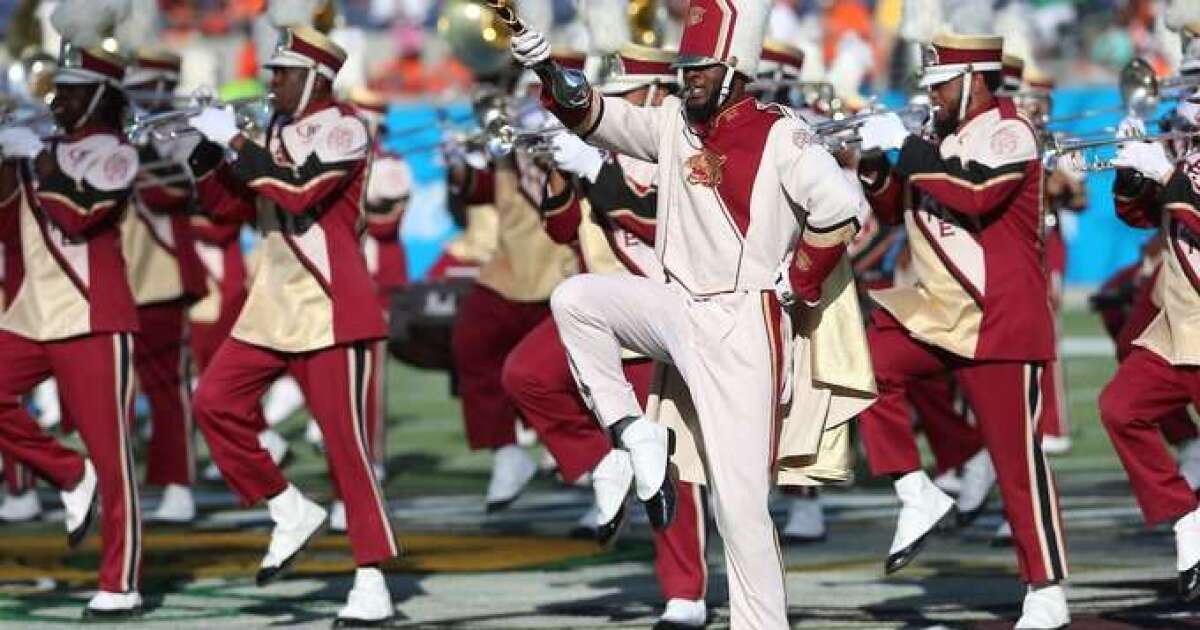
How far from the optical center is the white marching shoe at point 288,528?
11.2m

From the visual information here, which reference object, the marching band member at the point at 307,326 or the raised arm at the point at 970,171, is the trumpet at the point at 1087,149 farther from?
the marching band member at the point at 307,326

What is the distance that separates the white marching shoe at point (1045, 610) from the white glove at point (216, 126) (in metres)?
3.20

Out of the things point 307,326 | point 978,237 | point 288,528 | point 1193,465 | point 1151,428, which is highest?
point 978,237

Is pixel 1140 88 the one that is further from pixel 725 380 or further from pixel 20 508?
pixel 20 508

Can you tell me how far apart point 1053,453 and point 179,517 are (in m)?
4.72

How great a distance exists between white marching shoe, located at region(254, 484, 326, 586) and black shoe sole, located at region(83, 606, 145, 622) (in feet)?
1.51

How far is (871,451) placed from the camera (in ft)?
35.4

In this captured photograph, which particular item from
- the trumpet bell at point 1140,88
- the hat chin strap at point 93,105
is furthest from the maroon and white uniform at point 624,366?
the trumpet bell at point 1140,88

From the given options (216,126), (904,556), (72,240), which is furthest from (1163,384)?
(72,240)

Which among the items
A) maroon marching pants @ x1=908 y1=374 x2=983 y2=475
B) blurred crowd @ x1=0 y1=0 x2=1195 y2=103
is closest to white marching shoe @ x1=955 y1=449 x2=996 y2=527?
maroon marching pants @ x1=908 y1=374 x2=983 y2=475

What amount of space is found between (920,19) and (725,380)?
4.17m

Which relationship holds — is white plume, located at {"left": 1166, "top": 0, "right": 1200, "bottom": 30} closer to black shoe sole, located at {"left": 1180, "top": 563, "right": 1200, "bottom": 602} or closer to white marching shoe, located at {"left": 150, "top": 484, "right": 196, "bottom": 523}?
black shoe sole, located at {"left": 1180, "top": 563, "right": 1200, "bottom": 602}

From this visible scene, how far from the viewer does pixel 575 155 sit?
1083 cm

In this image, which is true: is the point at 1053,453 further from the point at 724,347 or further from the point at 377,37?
the point at 377,37
